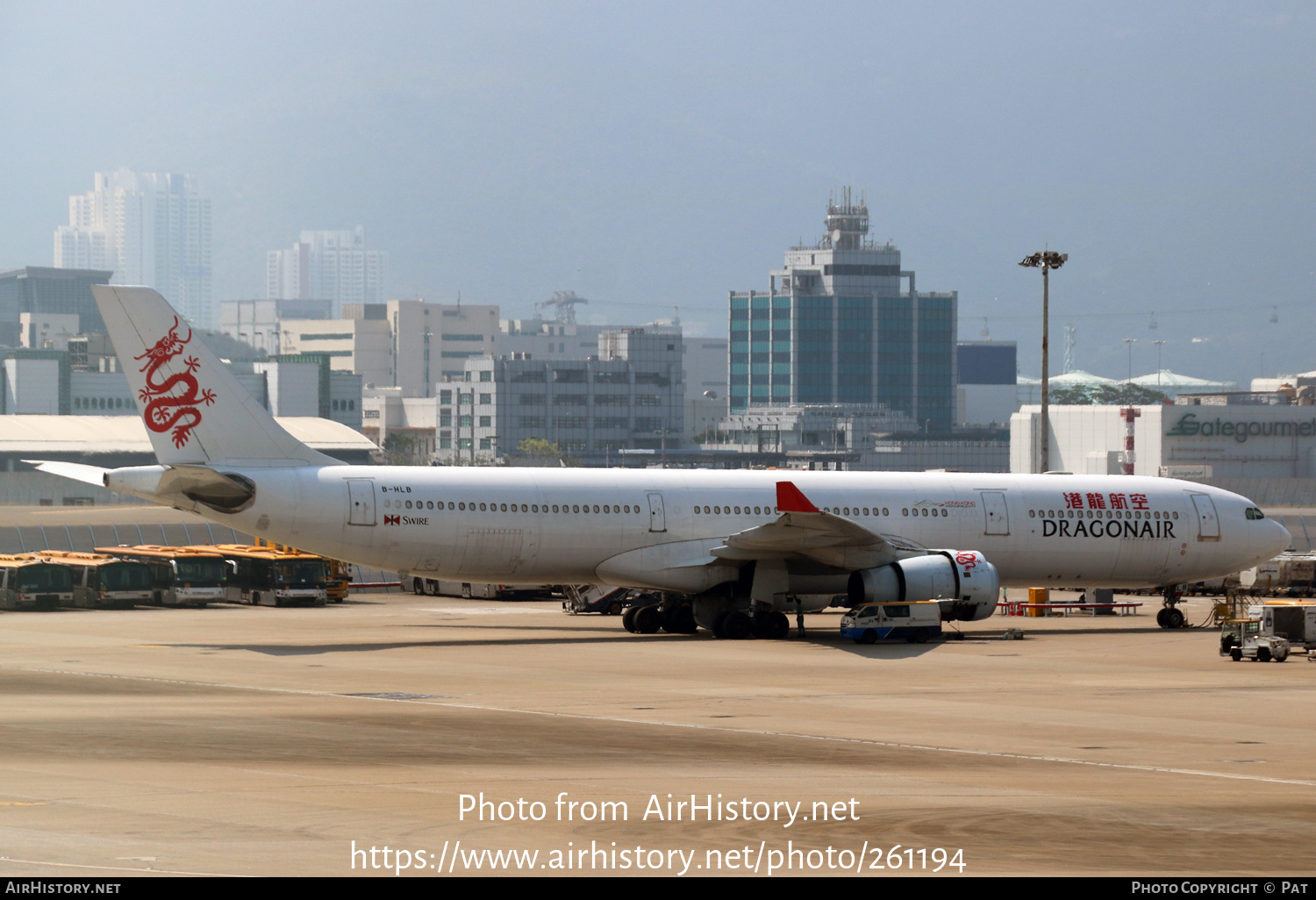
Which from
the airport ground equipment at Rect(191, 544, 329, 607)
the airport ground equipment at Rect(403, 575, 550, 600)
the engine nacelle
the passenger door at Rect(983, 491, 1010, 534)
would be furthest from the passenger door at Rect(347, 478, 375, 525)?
the airport ground equipment at Rect(403, 575, 550, 600)

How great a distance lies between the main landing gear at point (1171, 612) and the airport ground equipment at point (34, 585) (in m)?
30.7

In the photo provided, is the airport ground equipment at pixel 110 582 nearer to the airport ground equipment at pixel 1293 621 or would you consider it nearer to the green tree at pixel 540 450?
the airport ground equipment at pixel 1293 621

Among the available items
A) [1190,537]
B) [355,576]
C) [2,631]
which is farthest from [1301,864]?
[355,576]

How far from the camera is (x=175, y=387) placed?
3450cm

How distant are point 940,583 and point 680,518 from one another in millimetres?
6042

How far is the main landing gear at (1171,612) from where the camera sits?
43.5m

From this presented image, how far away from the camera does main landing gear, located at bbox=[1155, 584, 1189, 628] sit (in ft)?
143

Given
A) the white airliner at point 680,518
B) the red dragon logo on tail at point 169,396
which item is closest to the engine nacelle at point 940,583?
the white airliner at point 680,518

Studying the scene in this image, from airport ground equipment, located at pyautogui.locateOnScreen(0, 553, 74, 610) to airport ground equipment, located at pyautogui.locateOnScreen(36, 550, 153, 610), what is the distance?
50 cm

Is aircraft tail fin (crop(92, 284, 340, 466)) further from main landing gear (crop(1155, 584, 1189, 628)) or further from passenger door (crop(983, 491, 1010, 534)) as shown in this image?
main landing gear (crop(1155, 584, 1189, 628))

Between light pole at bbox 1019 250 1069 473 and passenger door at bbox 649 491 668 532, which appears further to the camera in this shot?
light pole at bbox 1019 250 1069 473

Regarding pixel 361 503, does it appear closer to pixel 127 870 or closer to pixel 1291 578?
pixel 127 870

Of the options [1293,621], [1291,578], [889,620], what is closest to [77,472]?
[889,620]

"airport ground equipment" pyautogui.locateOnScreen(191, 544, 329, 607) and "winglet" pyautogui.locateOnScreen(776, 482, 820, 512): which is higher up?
"winglet" pyautogui.locateOnScreen(776, 482, 820, 512)
